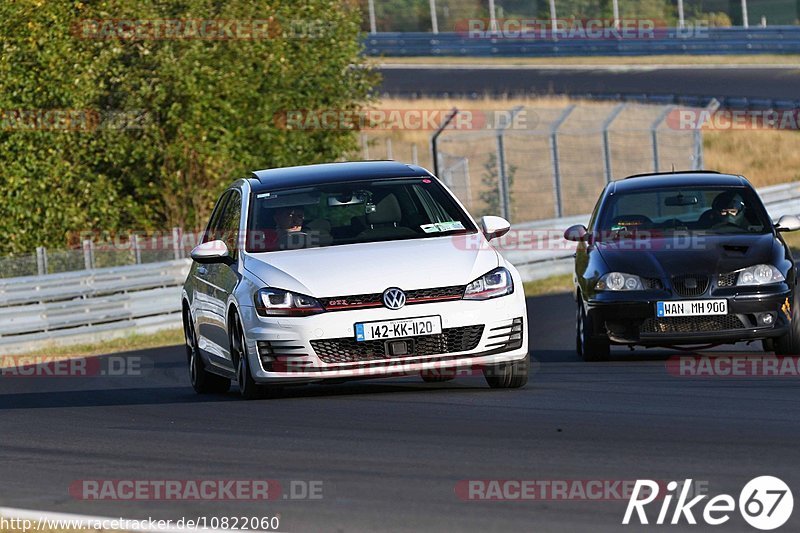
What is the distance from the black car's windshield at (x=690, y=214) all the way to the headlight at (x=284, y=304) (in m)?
4.43

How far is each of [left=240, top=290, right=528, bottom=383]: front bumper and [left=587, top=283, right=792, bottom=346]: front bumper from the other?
2682 millimetres

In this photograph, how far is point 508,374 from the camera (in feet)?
35.2

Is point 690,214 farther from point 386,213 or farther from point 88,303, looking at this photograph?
point 88,303

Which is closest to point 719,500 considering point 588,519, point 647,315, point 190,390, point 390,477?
point 588,519

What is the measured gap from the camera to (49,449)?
30.0ft

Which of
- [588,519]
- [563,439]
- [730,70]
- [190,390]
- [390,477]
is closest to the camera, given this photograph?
[588,519]

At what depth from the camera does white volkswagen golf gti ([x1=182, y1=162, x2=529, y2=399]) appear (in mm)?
10156

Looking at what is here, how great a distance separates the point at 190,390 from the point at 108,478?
225 inches

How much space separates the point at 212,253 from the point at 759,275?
4440 millimetres

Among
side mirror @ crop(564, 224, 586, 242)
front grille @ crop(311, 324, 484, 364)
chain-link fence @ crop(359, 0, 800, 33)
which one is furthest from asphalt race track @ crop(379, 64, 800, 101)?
front grille @ crop(311, 324, 484, 364)

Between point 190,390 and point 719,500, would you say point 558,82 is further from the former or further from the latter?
point 719,500

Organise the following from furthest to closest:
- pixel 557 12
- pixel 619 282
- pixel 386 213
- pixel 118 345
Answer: pixel 557 12 < pixel 118 345 < pixel 619 282 < pixel 386 213

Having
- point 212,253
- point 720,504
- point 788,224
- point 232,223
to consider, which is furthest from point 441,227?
point 720,504

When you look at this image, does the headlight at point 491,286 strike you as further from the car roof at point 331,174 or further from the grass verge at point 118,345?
the grass verge at point 118,345
